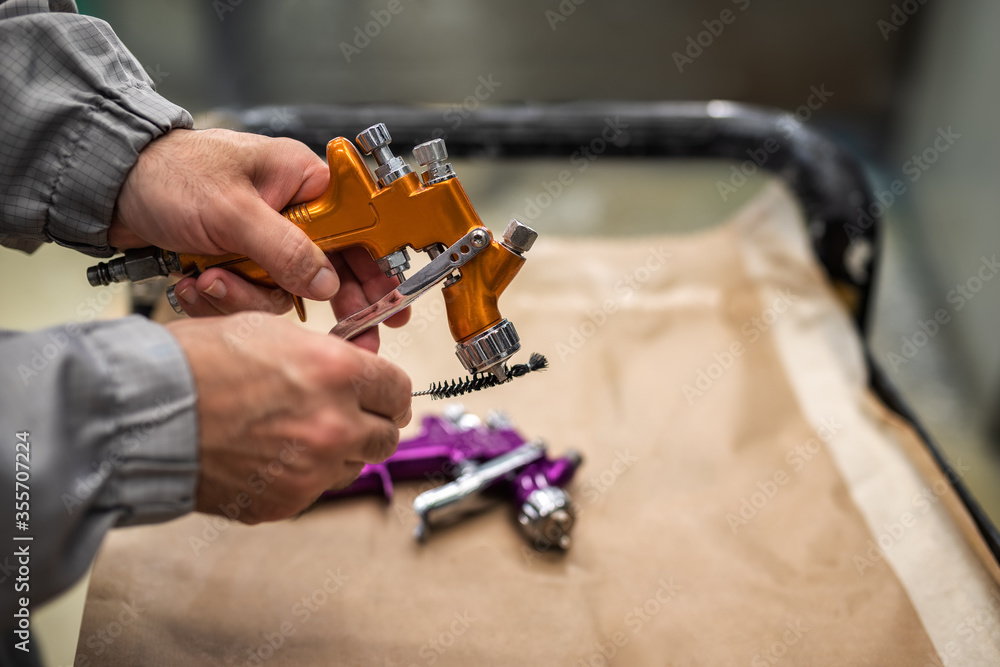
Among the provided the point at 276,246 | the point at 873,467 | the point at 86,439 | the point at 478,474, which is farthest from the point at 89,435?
the point at 873,467

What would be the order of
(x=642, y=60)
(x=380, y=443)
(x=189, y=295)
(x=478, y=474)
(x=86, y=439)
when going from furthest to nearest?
(x=642, y=60) → (x=478, y=474) → (x=189, y=295) → (x=380, y=443) → (x=86, y=439)

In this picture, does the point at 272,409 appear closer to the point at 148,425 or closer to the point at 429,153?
the point at 148,425

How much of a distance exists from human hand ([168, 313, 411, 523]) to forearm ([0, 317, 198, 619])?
0.06 ft

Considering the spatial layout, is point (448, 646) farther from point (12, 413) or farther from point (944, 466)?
point (944, 466)

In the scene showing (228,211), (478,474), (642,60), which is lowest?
(478,474)

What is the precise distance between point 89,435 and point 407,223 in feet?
1.02

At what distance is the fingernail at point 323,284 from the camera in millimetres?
657

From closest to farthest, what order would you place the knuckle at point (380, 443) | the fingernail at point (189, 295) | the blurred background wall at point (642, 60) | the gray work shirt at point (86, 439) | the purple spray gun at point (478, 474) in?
1. the gray work shirt at point (86, 439)
2. the knuckle at point (380, 443)
3. the fingernail at point (189, 295)
4. the purple spray gun at point (478, 474)
5. the blurred background wall at point (642, 60)

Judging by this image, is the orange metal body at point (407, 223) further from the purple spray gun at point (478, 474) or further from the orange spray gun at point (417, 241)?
the purple spray gun at point (478, 474)

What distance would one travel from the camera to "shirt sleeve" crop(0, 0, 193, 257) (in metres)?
0.64

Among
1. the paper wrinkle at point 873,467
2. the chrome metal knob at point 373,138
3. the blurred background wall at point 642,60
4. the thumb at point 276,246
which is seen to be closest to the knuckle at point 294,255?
the thumb at point 276,246

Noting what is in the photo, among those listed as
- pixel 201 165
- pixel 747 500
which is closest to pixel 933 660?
pixel 747 500

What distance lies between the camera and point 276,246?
634 mm

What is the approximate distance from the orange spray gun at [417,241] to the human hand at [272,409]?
105 millimetres
